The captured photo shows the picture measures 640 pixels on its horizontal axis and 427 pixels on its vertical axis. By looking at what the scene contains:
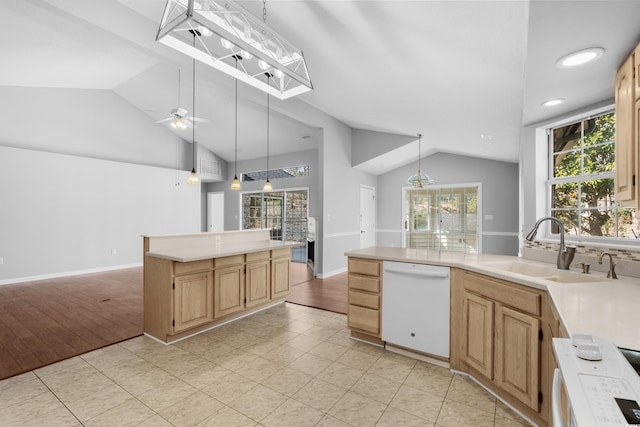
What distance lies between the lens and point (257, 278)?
3.85 m

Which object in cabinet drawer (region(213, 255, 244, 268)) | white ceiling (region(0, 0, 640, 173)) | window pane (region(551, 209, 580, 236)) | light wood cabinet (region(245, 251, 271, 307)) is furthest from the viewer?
light wood cabinet (region(245, 251, 271, 307))

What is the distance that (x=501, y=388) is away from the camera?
2039 millimetres

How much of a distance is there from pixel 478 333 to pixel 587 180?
175 cm

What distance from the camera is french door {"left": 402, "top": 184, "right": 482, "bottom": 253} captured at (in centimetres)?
705

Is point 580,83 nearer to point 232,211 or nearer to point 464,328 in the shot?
point 464,328

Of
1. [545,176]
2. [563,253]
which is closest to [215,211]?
[545,176]

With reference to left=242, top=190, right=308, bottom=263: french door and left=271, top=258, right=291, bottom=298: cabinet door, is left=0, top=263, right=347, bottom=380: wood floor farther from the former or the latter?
left=242, top=190, right=308, bottom=263: french door

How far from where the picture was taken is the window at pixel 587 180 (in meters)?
2.39

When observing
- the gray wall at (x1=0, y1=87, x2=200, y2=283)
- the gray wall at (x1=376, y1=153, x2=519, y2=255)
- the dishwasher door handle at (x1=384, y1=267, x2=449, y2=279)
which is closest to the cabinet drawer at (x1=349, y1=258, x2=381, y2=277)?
the dishwasher door handle at (x1=384, y1=267, x2=449, y2=279)

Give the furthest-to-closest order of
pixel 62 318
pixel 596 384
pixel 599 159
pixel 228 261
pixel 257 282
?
pixel 257 282, pixel 62 318, pixel 228 261, pixel 599 159, pixel 596 384

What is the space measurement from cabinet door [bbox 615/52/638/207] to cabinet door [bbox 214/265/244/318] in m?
3.44

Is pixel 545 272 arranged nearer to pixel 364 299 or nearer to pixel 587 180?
pixel 587 180

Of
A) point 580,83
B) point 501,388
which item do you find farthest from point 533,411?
point 580,83

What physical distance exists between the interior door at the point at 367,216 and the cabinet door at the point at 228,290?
444 cm
